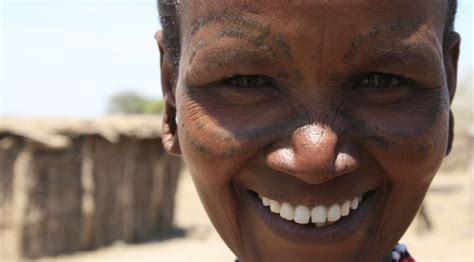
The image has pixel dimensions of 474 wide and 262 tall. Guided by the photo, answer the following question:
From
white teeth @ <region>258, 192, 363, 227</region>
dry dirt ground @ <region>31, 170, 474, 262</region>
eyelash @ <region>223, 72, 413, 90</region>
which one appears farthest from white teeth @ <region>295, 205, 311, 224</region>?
dry dirt ground @ <region>31, 170, 474, 262</region>

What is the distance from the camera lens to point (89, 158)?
1080cm

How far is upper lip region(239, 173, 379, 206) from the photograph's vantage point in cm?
122

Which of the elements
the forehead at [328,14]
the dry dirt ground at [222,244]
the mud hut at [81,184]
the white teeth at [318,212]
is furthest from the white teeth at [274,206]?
the mud hut at [81,184]

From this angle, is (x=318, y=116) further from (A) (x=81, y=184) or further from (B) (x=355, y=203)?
(A) (x=81, y=184)

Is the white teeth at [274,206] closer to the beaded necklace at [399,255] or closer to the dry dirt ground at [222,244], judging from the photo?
the beaded necklace at [399,255]

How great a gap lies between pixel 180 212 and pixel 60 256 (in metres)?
6.80

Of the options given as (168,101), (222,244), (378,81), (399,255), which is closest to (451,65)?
Result: (378,81)

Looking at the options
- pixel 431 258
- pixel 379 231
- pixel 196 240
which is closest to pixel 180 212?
pixel 196 240

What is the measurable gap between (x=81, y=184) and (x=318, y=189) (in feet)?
32.3

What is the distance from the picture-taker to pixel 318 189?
1214 mm

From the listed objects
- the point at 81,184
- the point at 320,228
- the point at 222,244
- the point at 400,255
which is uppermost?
the point at 320,228

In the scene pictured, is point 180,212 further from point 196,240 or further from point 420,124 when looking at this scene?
point 420,124

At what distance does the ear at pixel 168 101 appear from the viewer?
162cm

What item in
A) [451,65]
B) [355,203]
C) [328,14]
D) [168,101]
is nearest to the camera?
[328,14]
